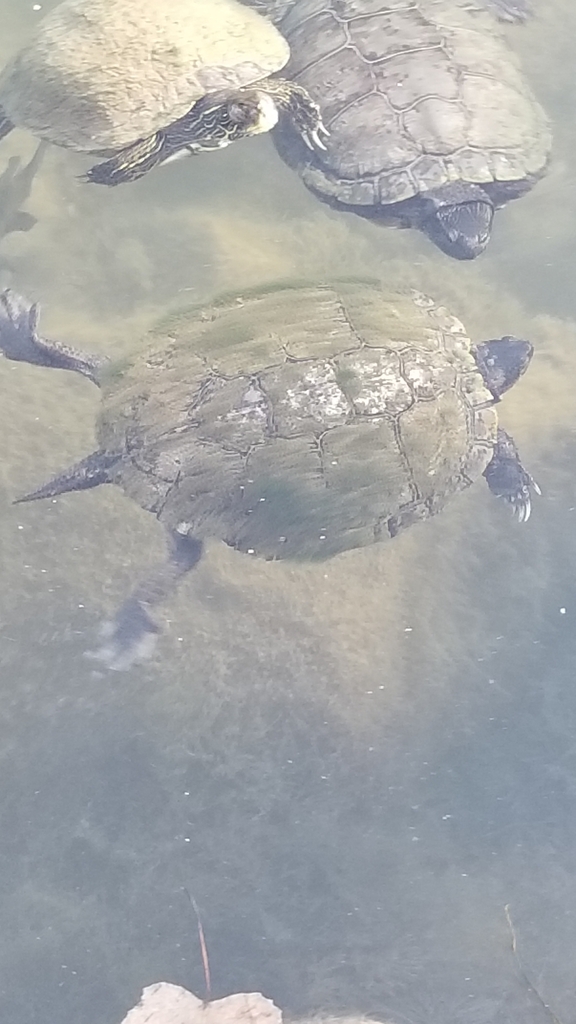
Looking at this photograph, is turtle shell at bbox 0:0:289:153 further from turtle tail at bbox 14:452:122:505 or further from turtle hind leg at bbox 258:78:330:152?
turtle tail at bbox 14:452:122:505

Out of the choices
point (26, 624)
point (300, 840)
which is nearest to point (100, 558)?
point (26, 624)

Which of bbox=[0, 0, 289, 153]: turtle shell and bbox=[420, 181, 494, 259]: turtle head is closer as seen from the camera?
bbox=[0, 0, 289, 153]: turtle shell

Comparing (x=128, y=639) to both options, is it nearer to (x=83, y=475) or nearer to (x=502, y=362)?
(x=83, y=475)

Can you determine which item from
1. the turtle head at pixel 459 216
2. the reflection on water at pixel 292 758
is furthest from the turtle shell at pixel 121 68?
the turtle head at pixel 459 216

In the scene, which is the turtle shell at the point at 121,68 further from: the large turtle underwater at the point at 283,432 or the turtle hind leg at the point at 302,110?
the large turtle underwater at the point at 283,432

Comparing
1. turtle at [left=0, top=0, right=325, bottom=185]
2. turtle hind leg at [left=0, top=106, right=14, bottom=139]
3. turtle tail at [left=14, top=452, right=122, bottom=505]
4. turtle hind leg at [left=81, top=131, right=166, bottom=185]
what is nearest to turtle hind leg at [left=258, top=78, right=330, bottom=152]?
turtle at [left=0, top=0, right=325, bottom=185]

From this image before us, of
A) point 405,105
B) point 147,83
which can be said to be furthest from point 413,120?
point 147,83

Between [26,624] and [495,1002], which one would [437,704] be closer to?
[495,1002]
